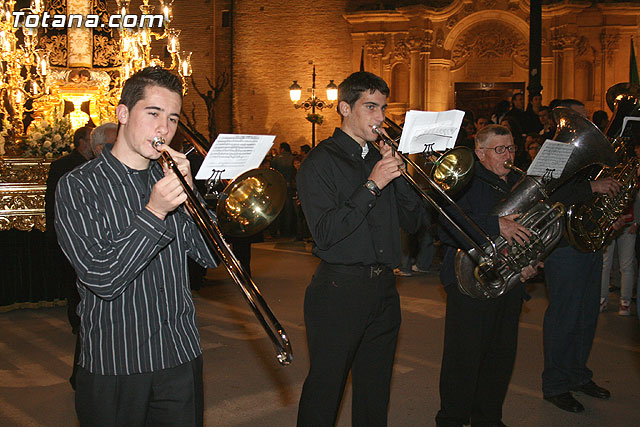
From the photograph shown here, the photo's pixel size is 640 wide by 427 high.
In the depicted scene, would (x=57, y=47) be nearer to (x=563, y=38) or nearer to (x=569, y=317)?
(x=569, y=317)

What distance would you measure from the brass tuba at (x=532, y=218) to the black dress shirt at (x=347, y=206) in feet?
1.92

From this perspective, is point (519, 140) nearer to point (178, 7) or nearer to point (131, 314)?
point (131, 314)

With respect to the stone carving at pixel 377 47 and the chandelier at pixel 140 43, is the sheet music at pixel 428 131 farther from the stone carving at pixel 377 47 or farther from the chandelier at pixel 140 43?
the stone carving at pixel 377 47

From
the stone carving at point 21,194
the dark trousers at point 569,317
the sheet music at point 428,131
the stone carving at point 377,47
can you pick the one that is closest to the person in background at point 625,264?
the dark trousers at point 569,317

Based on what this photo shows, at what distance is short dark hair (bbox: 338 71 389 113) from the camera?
3.53 meters

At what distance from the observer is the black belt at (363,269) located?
3443 millimetres

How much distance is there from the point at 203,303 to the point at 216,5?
2009cm

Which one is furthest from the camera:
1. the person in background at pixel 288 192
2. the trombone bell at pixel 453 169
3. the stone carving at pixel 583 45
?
the stone carving at pixel 583 45

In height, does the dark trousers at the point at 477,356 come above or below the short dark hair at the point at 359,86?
below

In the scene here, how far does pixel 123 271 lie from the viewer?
227 centimetres

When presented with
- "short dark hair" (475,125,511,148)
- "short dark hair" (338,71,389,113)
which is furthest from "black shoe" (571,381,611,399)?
"short dark hair" (338,71,389,113)

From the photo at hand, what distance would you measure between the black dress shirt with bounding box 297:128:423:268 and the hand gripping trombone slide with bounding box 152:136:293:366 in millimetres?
789

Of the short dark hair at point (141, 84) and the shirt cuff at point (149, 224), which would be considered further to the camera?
the short dark hair at point (141, 84)

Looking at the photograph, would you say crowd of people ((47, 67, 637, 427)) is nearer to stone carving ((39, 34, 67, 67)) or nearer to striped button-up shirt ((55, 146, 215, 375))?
striped button-up shirt ((55, 146, 215, 375))
